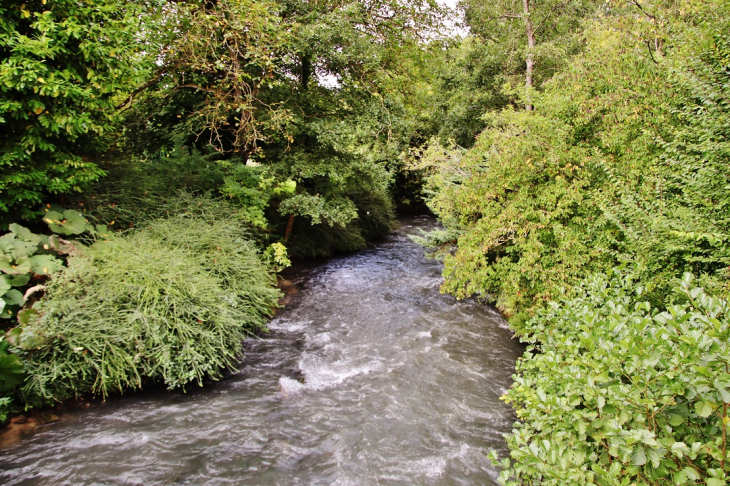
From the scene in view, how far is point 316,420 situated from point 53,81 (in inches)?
211

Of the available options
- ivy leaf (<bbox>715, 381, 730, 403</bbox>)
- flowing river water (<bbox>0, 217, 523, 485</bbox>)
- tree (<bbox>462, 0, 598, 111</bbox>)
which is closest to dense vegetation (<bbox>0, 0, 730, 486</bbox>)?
ivy leaf (<bbox>715, 381, 730, 403</bbox>)

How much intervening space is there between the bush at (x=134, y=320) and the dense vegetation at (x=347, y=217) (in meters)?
0.03

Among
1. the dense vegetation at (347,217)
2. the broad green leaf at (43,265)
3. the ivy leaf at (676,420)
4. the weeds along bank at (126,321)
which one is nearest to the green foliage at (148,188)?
the dense vegetation at (347,217)

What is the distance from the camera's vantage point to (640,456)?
5.53 feet

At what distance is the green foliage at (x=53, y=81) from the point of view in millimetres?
4340

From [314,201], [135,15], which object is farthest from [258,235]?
[135,15]

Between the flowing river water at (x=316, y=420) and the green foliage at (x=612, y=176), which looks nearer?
the flowing river water at (x=316, y=420)

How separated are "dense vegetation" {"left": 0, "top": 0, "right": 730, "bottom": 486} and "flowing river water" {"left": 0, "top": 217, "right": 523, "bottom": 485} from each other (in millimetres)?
499

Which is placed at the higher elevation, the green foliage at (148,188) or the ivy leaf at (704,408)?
the green foliage at (148,188)

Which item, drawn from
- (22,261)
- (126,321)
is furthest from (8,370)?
(22,261)

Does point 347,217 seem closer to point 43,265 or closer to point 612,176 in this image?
point 612,176

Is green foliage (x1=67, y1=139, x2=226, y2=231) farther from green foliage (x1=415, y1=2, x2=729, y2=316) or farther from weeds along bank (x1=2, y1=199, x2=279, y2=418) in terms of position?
green foliage (x1=415, y1=2, x2=729, y2=316)

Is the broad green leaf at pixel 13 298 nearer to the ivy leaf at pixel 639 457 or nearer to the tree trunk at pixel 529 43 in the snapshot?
the ivy leaf at pixel 639 457

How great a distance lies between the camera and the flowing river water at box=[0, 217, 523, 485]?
12.5 feet
